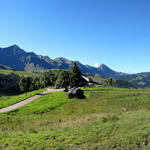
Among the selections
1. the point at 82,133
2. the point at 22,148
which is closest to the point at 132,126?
the point at 82,133

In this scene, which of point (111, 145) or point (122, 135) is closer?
point (111, 145)

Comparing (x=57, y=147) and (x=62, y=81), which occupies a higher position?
(x=62, y=81)

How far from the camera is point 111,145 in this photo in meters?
8.92

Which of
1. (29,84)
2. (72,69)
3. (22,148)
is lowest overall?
(22,148)

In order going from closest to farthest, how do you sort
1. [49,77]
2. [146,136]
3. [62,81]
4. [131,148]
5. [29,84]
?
[131,148] → [146,136] → [62,81] → [29,84] → [49,77]

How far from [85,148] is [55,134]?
3626mm

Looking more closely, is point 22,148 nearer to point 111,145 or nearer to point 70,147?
point 70,147

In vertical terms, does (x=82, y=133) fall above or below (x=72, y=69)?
below

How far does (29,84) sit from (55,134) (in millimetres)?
50849

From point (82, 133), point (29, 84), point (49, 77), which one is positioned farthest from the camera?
point (49, 77)

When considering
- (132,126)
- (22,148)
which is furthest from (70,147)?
(132,126)

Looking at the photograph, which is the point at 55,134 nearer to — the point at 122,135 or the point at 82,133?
the point at 82,133

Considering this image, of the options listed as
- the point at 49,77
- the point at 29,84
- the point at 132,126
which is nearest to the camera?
the point at 132,126

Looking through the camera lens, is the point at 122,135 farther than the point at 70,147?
Yes
